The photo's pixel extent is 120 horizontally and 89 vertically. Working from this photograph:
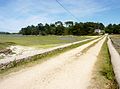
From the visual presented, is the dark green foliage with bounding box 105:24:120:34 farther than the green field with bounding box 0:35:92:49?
Yes

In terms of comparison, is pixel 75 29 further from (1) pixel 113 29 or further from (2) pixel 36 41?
(2) pixel 36 41

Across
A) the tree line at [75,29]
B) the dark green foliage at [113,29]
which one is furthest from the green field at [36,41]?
the dark green foliage at [113,29]

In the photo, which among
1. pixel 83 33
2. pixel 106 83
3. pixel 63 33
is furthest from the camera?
pixel 63 33

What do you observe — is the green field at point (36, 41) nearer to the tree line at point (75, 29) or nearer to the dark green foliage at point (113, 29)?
the tree line at point (75, 29)

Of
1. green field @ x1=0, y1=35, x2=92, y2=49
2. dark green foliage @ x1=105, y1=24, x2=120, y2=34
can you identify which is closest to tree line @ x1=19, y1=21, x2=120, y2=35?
dark green foliage @ x1=105, y1=24, x2=120, y2=34

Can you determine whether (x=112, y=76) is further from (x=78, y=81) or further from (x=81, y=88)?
(x=81, y=88)

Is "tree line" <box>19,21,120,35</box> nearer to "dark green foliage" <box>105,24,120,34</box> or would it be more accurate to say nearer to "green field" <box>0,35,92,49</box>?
"dark green foliage" <box>105,24,120,34</box>

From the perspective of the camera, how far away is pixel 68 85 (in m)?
9.38

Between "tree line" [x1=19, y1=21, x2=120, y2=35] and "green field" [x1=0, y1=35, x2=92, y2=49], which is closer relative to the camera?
"green field" [x1=0, y1=35, x2=92, y2=49]

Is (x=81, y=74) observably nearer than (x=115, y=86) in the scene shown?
No

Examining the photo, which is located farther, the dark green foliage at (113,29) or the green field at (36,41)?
the dark green foliage at (113,29)

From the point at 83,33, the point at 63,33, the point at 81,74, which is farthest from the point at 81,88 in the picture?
the point at 63,33

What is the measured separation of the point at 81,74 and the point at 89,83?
6.82 feet

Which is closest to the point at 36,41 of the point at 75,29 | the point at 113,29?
the point at 75,29
